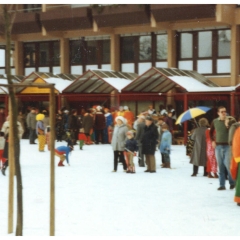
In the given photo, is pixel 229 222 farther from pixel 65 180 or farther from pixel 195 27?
pixel 195 27

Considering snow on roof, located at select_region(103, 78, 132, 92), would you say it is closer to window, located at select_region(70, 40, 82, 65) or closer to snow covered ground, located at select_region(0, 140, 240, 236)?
window, located at select_region(70, 40, 82, 65)

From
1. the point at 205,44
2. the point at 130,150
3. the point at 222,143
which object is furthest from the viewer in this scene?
the point at 205,44

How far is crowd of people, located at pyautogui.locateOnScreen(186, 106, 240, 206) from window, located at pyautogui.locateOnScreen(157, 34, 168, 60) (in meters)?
18.0

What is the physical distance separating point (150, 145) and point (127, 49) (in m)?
20.7

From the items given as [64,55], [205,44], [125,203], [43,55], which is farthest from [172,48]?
[125,203]

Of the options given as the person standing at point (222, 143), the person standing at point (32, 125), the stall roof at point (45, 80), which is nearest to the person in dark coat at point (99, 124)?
the person standing at point (32, 125)

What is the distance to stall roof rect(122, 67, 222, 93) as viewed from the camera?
99.4 ft

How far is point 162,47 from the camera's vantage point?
120 ft

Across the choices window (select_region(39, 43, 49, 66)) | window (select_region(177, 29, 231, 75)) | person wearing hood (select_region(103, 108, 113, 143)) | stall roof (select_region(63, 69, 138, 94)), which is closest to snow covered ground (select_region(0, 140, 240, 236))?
person wearing hood (select_region(103, 108, 113, 143))

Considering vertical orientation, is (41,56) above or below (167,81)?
above

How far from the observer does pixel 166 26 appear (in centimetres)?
3562

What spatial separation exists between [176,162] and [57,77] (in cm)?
1613

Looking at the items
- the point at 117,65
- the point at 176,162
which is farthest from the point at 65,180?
the point at 117,65

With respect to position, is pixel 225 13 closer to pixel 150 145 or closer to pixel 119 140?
pixel 150 145
